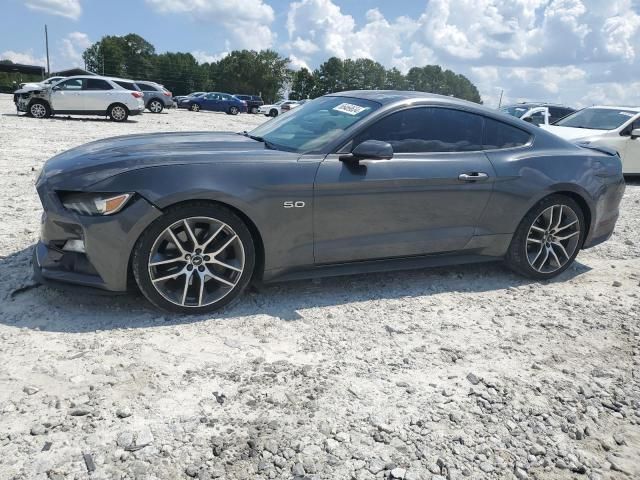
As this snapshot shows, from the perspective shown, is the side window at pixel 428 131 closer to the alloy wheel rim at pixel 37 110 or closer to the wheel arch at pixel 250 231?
the wheel arch at pixel 250 231

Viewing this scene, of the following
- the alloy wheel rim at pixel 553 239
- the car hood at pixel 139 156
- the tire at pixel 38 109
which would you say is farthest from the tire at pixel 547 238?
the tire at pixel 38 109

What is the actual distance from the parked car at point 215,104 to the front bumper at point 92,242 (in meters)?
36.2

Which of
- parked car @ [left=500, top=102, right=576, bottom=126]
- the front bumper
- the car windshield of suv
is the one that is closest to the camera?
the front bumper

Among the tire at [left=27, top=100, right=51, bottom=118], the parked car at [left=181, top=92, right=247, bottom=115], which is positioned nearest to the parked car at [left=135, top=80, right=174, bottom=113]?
the tire at [left=27, top=100, right=51, bottom=118]

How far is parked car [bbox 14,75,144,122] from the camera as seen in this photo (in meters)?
18.3

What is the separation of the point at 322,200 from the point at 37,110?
18.5 meters

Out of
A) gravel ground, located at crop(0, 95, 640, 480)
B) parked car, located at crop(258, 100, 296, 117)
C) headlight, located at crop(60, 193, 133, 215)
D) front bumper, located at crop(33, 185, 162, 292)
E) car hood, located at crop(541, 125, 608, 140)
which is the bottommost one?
gravel ground, located at crop(0, 95, 640, 480)

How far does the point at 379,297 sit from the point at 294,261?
2.60 ft

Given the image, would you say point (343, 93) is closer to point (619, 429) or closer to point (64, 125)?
point (619, 429)

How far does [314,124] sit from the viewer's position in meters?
4.06

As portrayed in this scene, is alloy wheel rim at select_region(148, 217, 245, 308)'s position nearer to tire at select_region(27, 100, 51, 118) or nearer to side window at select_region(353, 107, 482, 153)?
side window at select_region(353, 107, 482, 153)

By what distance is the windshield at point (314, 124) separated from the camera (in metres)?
3.80

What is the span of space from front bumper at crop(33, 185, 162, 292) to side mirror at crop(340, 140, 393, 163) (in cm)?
137

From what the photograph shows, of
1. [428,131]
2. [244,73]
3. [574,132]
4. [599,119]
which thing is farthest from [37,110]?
[244,73]
